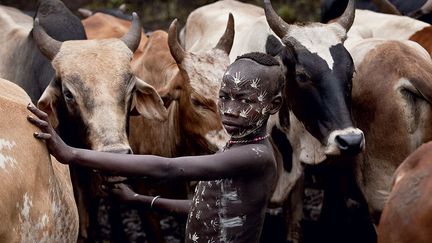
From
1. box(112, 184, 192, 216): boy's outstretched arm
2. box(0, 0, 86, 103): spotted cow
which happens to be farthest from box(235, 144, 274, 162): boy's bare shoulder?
box(0, 0, 86, 103): spotted cow

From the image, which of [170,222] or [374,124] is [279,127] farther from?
[170,222]

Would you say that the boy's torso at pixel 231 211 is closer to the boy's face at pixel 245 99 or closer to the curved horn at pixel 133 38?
the boy's face at pixel 245 99

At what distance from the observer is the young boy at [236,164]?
13.2 ft

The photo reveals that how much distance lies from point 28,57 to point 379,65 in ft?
8.04

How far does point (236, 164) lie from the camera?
4.04 metres

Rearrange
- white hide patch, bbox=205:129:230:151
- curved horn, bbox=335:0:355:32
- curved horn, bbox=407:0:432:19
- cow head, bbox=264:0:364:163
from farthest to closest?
curved horn, bbox=407:0:432:19 < curved horn, bbox=335:0:355:32 < white hide patch, bbox=205:129:230:151 < cow head, bbox=264:0:364:163

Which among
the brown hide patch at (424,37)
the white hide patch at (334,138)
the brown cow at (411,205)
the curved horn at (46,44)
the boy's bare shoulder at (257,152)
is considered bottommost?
the brown hide patch at (424,37)

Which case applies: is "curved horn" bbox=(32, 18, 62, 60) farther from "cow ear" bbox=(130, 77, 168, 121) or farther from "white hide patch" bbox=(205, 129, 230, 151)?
"white hide patch" bbox=(205, 129, 230, 151)

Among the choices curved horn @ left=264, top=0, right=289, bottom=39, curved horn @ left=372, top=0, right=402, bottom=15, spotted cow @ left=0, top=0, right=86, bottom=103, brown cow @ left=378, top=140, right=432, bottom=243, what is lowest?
curved horn @ left=372, top=0, right=402, bottom=15

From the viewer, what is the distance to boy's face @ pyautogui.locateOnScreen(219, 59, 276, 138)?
4105 millimetres

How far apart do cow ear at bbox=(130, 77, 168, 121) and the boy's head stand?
2.22 m

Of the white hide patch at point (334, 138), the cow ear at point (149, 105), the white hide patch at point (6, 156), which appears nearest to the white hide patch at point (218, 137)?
the cow ear at point (149, 105)

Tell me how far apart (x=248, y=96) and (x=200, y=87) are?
2606 mm

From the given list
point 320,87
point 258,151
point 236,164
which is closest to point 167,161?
point 236,164
